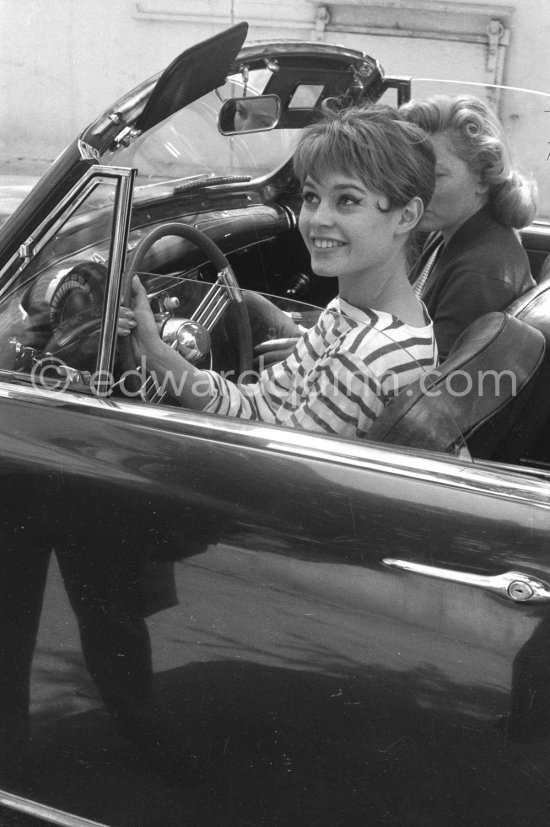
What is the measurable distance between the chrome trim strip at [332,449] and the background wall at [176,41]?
313 inches

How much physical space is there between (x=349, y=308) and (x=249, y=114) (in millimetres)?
835

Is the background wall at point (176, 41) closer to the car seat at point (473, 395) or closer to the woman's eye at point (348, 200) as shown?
the woman's eye at point (348, 200)

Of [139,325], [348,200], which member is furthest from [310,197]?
[139,325]

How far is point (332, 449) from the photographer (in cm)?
157

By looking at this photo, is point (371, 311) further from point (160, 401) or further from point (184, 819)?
point (184, 819)

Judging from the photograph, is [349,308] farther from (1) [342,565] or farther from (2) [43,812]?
(2) [43,812]

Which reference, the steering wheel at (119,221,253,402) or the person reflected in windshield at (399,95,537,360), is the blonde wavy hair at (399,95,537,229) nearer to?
the person reflected in windshield at (399,95,537,360)

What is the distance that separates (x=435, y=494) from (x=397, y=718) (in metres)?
0.32

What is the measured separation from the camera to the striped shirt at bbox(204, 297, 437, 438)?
177 cm

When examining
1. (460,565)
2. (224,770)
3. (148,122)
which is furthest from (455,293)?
(224,770)

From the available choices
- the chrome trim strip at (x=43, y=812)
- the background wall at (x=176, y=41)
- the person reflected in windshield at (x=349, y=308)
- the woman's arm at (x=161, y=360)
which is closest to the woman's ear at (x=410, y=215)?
the person reflected in windshield at (x=349, y=308)

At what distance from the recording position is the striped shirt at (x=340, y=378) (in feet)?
5.79

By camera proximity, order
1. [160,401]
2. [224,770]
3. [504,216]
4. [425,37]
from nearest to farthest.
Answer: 1. [224,770]
2. [160,401]
3. [504,216]
4. [425,37]

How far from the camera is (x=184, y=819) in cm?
162
